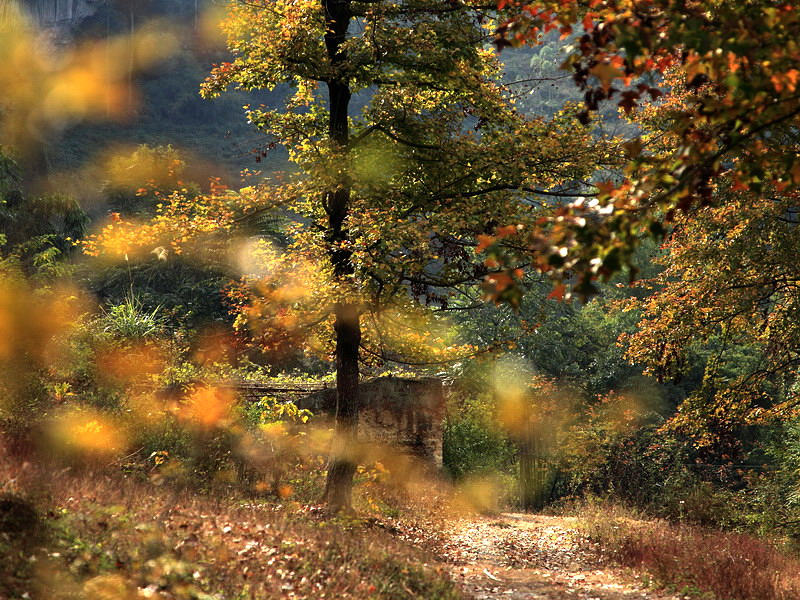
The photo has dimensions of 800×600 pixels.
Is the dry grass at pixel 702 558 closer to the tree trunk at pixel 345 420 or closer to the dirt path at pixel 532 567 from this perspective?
the dirt path at pixel 532 567

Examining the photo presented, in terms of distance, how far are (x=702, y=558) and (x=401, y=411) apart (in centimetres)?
910

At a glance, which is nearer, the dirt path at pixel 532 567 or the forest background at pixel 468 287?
the forest background at pixel 468 287

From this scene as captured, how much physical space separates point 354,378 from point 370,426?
6431 mm

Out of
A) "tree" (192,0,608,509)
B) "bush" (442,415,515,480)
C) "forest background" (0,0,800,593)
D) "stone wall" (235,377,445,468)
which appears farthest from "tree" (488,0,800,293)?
"bush" (442,415,515,480)

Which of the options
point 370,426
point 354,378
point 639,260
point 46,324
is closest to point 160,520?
point 354,378

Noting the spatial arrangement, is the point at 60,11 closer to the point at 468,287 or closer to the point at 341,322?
the point at 468,287

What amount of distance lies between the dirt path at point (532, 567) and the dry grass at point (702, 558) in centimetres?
40

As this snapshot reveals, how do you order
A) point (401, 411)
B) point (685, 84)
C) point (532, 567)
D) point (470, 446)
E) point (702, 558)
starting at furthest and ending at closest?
point (470, 446) → point (401, 411) → point (532, 567) → point (702, 558) → point (685, 84)

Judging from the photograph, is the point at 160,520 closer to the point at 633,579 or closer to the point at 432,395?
the point at 633,579

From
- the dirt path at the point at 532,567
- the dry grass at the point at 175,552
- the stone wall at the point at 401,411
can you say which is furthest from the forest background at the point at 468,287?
the dirt path at the point at 532,567

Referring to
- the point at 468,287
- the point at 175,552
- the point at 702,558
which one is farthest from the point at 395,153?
the point at 702,558

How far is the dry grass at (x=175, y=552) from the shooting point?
18.9 ft

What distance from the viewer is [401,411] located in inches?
725

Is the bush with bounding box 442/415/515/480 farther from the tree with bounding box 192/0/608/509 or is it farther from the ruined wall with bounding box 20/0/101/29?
the ruined wall with bounding box 20/0/101/29
